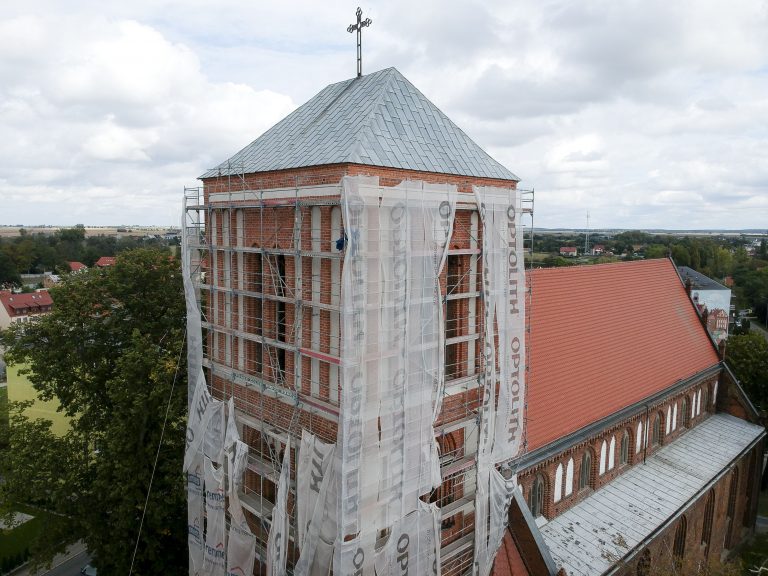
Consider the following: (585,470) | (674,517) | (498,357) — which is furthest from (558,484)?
(498,357)

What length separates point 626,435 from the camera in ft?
69.4

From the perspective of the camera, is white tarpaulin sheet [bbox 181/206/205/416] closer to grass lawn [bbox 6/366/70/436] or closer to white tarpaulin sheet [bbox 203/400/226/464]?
white tarpaulin sheet [bbox 203/400/226/464]

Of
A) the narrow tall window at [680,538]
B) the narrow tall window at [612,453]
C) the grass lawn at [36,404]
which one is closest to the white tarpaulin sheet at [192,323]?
the narrow tall window at [612,453]

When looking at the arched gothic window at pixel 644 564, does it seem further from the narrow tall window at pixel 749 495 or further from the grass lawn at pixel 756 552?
the narrow tall window at pixel 749 495

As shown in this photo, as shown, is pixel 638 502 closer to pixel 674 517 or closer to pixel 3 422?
pixel 674 517

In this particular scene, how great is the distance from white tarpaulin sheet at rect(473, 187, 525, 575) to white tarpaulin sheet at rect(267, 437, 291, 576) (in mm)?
4292

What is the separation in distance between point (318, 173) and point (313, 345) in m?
3.44

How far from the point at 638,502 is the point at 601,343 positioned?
5470 millimetres

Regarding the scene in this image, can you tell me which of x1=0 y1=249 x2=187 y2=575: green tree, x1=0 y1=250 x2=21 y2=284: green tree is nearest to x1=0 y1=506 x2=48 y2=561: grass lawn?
x1=0 y1=249 x2=187 y2=575: green tree

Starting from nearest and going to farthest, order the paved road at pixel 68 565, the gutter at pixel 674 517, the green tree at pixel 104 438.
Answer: the gutter at pixel 674 517 < the green tree at pixel 104 438 < the paved road at pixel 68 565

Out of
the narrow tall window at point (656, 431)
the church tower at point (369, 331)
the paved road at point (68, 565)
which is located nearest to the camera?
the church tower at point (369, 331)

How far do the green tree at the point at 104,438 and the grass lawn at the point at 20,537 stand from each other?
852cm

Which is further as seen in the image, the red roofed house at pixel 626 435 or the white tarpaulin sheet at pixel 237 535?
the red roofed house at pixel 626 435

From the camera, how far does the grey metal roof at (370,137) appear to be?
1139 centimetres
